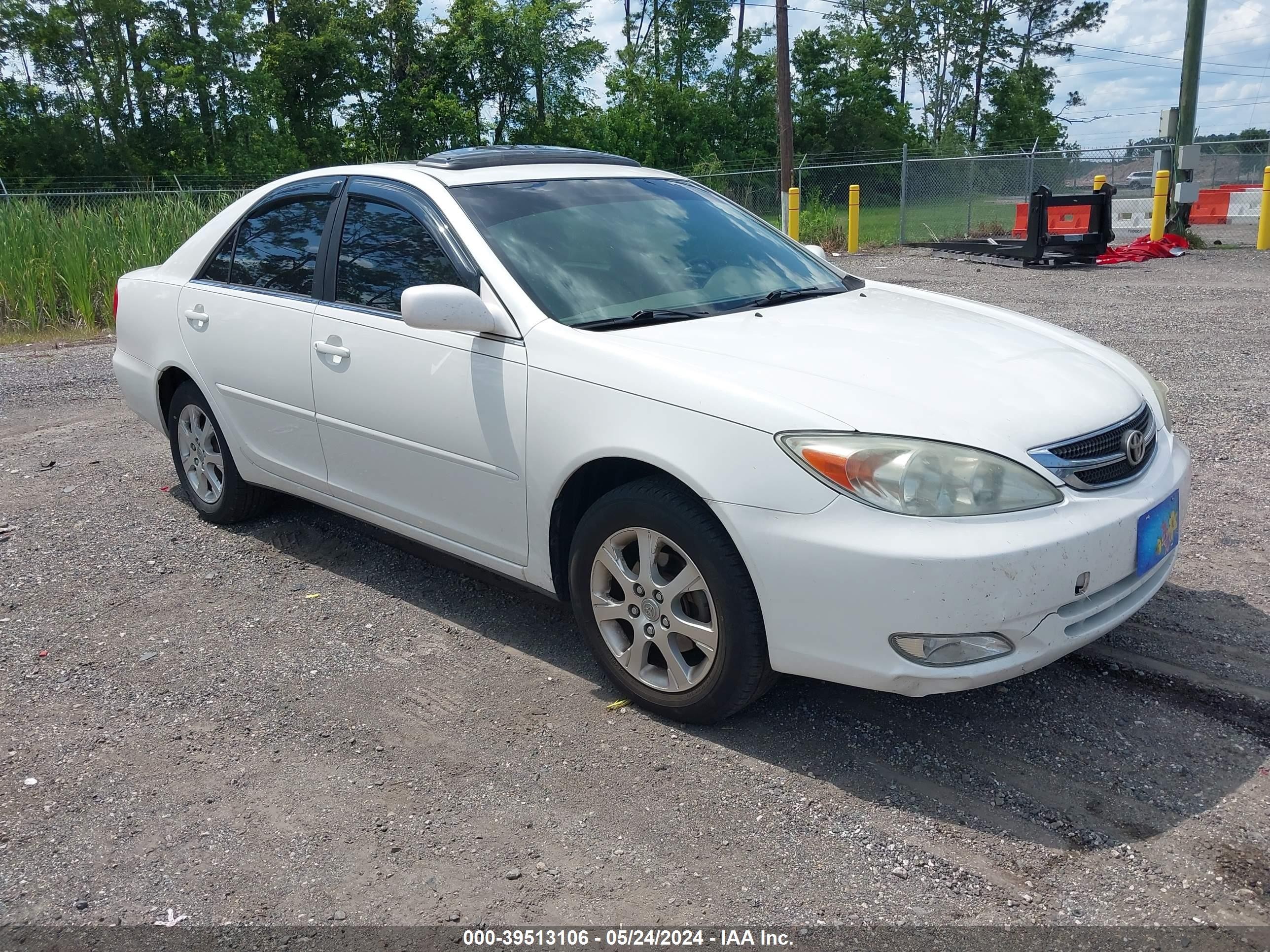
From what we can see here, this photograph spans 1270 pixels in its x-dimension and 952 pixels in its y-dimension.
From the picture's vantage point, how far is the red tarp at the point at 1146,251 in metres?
17.7

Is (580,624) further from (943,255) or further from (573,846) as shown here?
(943,255)

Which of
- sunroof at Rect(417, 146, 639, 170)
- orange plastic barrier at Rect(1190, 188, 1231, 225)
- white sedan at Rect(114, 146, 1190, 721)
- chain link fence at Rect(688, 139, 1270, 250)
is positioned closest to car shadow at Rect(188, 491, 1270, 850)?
white sedan at Rect(114, 146, 1190, 721)

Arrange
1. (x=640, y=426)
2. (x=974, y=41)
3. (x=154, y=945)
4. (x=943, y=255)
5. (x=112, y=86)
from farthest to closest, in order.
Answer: (x=974, y=41) → (x=112, y=86) → (x=943, y=255) → (x=640, y=426) → (x=154, y=945)

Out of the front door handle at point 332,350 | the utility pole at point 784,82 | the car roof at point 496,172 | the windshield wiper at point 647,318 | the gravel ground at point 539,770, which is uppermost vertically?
the utility pole at point 784,82

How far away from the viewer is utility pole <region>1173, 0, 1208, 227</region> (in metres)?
18.7

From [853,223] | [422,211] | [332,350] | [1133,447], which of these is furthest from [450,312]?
[853,223]

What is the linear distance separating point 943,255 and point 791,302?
16.9 m

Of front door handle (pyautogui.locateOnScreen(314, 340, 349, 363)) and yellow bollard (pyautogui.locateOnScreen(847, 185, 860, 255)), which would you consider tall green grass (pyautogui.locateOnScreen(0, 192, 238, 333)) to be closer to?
front door handle (pyautogui.locateOnScreen(314, 340, 349, 363))

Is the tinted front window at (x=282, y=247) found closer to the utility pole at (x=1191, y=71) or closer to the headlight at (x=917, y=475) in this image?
the headlight at (x=917, y=475)

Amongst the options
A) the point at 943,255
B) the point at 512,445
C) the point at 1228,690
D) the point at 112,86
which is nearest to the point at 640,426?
the point at 512,445

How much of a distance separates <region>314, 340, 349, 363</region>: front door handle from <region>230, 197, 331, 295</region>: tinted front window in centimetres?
29

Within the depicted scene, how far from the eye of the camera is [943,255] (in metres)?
19.9

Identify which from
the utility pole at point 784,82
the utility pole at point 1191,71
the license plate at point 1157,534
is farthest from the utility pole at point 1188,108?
the license plate at point 1157,534

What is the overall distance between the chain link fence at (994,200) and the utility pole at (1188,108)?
3.98 ft
